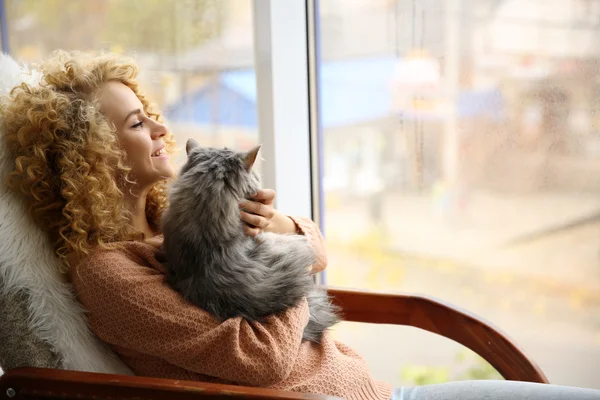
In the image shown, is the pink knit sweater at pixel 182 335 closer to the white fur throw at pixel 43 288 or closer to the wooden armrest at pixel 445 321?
the white fur throw at pixel 43 288

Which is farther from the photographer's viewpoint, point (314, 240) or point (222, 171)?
point (314, 240)

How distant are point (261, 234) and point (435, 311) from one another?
561 millimetres

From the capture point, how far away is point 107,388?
1.23m

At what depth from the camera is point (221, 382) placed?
1.34 meters

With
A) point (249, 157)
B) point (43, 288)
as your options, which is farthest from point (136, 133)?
point (43, 288)

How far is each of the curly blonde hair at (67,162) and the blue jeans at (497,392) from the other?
84 cm

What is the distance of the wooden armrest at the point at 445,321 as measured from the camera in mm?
1621

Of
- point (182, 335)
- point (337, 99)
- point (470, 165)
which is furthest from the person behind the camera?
point (337, 99)

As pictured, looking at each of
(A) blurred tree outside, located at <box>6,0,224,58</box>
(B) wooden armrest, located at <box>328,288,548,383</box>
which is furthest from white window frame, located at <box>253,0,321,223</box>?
(B) wooden armrest, located at <box>328,288,548,383</box>

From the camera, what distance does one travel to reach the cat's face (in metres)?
1.38

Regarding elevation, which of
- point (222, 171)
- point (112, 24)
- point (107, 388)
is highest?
point (112, 24)

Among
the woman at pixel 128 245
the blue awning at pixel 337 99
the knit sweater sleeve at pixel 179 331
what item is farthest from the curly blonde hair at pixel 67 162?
the blue awning at pixel 337 99

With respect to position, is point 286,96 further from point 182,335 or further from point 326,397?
point 326,397

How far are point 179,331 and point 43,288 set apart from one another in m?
0.35
